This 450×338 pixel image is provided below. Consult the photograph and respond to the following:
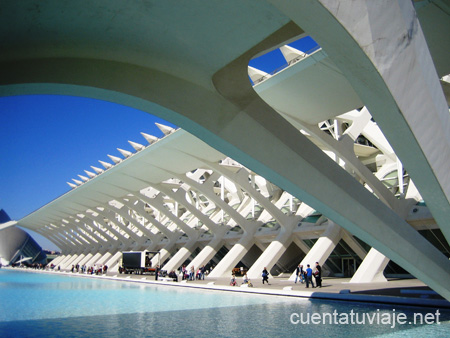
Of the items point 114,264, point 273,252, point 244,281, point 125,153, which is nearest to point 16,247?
point 114,264

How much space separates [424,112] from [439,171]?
110 centimetres

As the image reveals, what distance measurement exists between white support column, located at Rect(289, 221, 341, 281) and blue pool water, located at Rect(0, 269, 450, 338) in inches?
239

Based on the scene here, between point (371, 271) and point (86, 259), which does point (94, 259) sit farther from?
point (371, 271)

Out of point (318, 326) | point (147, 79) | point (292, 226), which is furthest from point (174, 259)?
point (147, 79)

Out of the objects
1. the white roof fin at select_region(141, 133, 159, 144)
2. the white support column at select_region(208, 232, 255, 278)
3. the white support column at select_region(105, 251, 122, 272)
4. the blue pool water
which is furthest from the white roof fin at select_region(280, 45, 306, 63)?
the white support column at select_region(105, 251, 122, 272)

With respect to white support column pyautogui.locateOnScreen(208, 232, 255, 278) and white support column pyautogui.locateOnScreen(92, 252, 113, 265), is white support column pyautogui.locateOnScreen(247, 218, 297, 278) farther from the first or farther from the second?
white support column pyautogui.locateOnScreen(92, 252, 113, 265)

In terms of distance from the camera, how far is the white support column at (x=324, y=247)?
1883 cm

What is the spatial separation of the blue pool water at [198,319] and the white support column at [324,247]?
19.9ft

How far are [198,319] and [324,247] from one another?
11.5 m

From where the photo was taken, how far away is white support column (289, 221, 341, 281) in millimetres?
18828

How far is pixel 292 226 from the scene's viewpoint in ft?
74.8

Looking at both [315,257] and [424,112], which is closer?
[424,112]

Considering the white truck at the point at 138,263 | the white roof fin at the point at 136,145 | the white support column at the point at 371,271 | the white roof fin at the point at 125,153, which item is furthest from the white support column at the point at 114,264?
the white support column at the point at 371,271

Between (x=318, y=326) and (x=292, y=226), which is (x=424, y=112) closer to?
(x=318, y=326)
